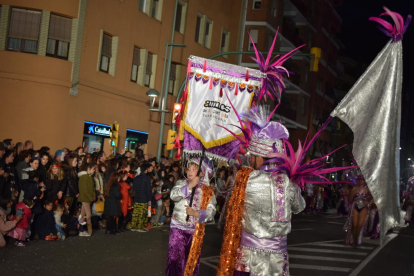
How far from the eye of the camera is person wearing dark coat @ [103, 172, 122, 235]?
44.9ft

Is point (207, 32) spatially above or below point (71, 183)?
above

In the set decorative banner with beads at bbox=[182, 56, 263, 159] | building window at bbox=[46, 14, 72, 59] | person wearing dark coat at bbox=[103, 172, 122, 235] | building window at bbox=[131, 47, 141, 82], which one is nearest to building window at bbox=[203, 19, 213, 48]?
building window at bbox=[131, 47, 141, 82]

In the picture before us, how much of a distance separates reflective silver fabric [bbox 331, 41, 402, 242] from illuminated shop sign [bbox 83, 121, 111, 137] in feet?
59.5

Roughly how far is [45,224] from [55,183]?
2.83 ft

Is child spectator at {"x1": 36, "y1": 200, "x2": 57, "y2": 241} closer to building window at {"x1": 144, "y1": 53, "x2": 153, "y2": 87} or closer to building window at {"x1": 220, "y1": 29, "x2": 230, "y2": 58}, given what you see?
building window at {"x1": 144, "y1": 53, "x2": 153, "y2": 87}

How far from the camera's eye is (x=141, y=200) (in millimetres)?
14805

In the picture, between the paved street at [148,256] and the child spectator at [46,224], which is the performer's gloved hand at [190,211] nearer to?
the paved street at [148,256]

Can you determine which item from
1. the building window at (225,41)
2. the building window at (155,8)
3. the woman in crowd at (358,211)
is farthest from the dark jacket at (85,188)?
the building window at (225,41)

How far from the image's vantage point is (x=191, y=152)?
8.58 meters

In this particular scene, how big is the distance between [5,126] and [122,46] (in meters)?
6.37

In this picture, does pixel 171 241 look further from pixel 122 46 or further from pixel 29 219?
pixel 122 46

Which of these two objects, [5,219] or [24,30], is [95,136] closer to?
[24,30]

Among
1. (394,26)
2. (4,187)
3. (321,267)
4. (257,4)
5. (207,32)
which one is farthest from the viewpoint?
(257,4)

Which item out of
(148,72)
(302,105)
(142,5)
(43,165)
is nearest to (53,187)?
(43,165)
